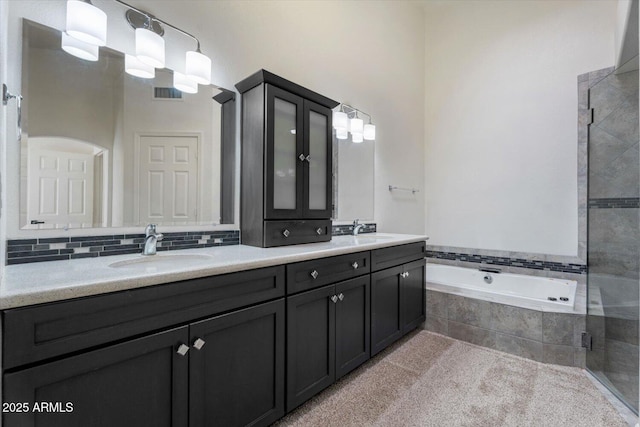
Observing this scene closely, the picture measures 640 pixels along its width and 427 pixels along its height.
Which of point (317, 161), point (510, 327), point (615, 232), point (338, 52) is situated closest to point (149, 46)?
point (317, 161)

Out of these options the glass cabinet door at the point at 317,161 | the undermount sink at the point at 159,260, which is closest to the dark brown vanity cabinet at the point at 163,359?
the undermount sink at the point at 159,260

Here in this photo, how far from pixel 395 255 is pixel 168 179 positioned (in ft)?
5.10

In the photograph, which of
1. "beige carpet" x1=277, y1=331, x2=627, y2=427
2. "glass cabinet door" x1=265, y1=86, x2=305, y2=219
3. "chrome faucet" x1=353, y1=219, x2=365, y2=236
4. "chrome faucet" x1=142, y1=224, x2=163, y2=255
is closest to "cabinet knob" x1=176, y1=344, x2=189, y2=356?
"chrome faucet" x1=142, y1=224, x2=163, y2=255

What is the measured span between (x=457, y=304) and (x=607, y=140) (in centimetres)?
166

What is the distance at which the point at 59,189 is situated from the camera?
1.29 metres

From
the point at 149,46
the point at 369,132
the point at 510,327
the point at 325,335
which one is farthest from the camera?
the point at 369,132

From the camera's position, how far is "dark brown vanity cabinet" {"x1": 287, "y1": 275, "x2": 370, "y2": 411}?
142cm

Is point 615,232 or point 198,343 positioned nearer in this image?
point 198,343

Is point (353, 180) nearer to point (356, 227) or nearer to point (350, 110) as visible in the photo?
point (356, 227)

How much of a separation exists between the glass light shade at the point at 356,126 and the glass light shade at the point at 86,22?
73.8 inches

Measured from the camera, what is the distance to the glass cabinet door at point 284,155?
1752 millimetres

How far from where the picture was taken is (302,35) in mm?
2311

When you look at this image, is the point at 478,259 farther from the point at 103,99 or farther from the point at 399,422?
the point at 103,99

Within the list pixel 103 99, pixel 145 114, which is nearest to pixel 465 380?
pixel 145 114
